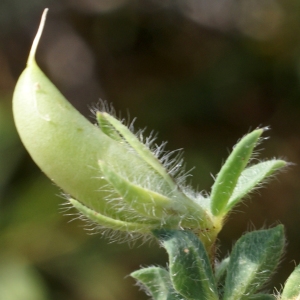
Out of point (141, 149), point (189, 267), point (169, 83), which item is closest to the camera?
point (189, 267)

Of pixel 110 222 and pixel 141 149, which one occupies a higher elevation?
pixel 141 149

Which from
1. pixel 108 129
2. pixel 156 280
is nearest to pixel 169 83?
pixel 108 129

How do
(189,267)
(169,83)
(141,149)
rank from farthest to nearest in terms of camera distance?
1. (169,83)
2. (141,149)
3. (189,267)

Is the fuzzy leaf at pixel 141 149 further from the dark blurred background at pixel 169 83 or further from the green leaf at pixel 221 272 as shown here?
the dark blurred background at pixel 169 83

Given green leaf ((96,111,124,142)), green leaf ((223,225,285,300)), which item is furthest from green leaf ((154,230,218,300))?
green leaf ((96,111,124,142))

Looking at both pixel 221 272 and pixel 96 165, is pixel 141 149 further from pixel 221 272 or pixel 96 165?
pixel 221 272

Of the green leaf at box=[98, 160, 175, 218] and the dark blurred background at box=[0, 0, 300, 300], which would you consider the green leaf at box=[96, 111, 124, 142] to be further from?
the dark blurred background at box=[0, 0, 300, 300]

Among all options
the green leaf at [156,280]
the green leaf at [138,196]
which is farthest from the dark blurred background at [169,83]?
the green leaf at [138,196]
